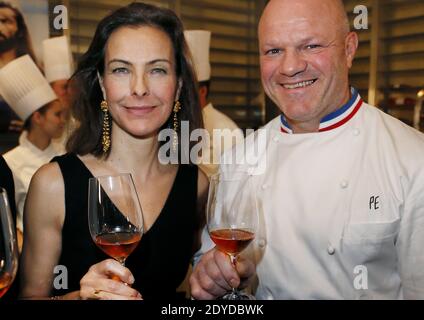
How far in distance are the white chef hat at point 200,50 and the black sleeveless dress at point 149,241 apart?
1.27 metres

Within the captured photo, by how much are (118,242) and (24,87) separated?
2.01m

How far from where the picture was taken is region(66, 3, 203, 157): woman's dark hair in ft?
4.13

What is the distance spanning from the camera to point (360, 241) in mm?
1131

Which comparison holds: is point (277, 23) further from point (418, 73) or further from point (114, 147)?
point (418, 73)

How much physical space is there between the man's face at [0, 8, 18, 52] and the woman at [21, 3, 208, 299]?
1.50 meters

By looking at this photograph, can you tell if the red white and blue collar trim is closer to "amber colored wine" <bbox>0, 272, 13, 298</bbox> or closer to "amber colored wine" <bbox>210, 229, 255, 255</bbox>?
"amber colored wine" <bbox>210, 229, 255, 255</bbox>

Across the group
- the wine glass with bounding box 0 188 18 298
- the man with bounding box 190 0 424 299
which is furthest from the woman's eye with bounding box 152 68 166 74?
the wine glass with bounding box 0 188 18 298

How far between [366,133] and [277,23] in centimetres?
38

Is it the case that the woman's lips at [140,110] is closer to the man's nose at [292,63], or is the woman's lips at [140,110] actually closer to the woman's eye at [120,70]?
the woman's eye at [120,70]

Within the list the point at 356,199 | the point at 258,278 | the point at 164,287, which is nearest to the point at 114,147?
the point at 164,287

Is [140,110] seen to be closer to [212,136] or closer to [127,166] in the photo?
[127,166]

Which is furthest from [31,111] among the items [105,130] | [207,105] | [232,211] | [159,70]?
[232,211]

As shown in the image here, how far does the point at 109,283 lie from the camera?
794 millimetres

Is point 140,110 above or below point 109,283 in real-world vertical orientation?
above
